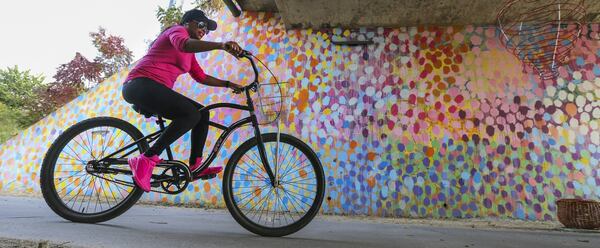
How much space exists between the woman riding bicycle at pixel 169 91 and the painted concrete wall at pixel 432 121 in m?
1.76

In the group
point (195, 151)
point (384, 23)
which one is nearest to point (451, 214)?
point (384, 23)

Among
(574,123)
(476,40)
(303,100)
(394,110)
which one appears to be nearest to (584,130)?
(574,123)

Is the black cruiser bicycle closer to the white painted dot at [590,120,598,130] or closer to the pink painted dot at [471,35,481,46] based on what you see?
the pink painted dot at [471,35,481,46]

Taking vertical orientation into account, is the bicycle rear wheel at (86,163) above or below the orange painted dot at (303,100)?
below

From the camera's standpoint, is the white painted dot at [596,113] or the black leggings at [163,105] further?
the white painted dot at [596,113]

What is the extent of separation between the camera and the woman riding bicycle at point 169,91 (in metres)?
2.10

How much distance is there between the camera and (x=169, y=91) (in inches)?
86.2

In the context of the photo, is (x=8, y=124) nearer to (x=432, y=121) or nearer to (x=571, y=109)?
(x=432, y=121)

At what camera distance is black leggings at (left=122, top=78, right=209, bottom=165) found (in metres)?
2.15

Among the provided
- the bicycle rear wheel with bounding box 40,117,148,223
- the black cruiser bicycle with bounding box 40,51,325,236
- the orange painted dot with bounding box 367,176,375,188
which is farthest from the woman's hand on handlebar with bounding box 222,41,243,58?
the orange painted dot with bounding box 367,176,375,188

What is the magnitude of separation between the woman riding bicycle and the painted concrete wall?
1759mm

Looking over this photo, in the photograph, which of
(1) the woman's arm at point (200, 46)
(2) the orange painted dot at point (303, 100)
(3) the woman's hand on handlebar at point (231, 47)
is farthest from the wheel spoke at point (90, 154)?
(2) the orange painted dot at point (303, 100)

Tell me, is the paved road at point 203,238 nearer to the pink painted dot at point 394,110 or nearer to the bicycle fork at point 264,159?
the bicycle fork at point 264,159

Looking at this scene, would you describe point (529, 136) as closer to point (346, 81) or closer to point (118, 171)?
point (346, 81)
